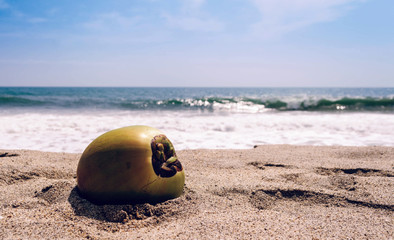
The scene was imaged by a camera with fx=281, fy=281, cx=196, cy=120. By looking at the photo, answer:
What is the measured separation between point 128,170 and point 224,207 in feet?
2.61

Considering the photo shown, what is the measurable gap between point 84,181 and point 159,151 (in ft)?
1.93

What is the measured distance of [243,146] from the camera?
5.14 m

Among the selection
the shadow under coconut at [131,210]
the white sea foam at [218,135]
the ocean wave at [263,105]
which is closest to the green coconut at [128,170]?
the shadow under coconut at [131,210]

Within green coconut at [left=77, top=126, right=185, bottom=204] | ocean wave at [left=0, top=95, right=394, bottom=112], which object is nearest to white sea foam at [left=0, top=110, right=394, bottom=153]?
green coconut at [left=77, top=126, right=185, bottom=204]

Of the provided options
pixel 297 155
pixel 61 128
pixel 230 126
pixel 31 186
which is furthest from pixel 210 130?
pixel 31 186

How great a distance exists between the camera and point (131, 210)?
1.93 meters

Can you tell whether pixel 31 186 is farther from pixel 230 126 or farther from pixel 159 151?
pixel 230 126

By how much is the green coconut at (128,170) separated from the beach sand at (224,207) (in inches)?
3.2

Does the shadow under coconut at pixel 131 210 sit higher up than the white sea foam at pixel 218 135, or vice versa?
the shadow under coconut at pixel 131 210

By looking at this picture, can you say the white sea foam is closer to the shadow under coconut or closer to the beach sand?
the beach sand

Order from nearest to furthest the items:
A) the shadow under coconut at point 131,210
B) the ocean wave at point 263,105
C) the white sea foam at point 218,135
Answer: the shadow under coconut at point 131,210 < the white sea foam at point 218,135 < the ocean wave at point 263,105

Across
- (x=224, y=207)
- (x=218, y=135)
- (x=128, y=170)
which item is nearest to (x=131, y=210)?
(x=128, y=170)

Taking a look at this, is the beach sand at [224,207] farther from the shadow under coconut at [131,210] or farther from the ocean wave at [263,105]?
the ocean wave at [263,105]

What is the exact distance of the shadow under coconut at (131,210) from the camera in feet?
6.21
